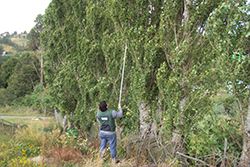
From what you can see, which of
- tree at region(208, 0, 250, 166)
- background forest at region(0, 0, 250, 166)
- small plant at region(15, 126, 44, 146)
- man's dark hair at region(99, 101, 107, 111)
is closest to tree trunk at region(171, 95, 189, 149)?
background forest at region(0, 0, 250, 166)

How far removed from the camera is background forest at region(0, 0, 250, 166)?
361 cm

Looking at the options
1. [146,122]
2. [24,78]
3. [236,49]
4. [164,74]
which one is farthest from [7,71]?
[236,49]

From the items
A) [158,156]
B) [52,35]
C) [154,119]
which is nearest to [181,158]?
[158,156]

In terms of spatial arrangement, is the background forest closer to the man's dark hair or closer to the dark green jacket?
the dark green jacket

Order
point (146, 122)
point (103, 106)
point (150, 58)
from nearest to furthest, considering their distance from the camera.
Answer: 1. point (150, 58)
2. point (103, 106)
3. point (146, 122)

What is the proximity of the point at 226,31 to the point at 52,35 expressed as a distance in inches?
285

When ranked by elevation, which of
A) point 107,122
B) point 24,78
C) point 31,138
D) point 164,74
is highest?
point 24,78

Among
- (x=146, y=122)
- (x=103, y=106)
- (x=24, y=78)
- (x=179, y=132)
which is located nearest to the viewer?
(x=179, y=132)

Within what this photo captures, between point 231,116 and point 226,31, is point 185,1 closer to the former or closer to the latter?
point 226,31

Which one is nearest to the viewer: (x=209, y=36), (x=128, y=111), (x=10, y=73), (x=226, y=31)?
(x=226, y=31)

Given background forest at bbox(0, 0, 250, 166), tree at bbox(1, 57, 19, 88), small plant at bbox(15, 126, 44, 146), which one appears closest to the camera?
background forest at bbox(0, 0, 250, 166)

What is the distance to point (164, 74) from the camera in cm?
456

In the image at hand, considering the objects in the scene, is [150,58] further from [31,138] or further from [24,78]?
[24,78]

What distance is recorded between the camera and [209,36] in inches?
152
